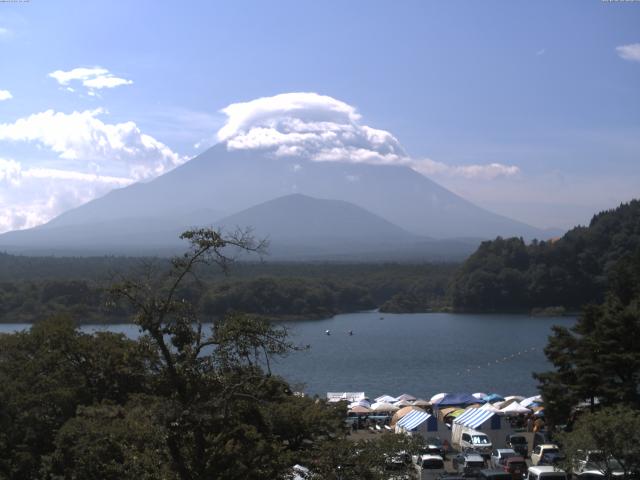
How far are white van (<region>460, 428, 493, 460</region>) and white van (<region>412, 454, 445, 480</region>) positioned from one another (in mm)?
3440

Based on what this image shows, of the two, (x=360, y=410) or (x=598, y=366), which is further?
(x=360, y=410)

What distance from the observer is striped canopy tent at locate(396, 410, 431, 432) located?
54.2 feet

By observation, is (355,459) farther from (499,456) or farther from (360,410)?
(360,410)

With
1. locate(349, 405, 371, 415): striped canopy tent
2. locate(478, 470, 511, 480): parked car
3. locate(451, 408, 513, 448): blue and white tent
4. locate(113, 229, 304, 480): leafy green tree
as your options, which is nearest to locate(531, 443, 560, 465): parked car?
locate(478, 470, 511, 480): parked car

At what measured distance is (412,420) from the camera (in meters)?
17.0

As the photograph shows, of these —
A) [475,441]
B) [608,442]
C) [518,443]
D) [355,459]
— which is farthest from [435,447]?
[355,459]

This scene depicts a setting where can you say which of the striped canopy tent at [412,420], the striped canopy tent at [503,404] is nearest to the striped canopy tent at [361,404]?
the striped canopy tent at [503,404]

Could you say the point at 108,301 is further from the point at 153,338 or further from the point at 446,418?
the point at 446,418

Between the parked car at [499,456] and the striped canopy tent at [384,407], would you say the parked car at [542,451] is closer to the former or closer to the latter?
the parked car at [499,456]

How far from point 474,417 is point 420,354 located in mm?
21712

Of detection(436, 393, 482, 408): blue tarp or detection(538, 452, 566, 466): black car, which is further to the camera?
detection(436, 393, 482, 408): blue tarp

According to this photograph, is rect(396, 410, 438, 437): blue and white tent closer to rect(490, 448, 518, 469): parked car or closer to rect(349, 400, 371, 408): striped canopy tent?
rect(490, 448, 518, 469): parked car

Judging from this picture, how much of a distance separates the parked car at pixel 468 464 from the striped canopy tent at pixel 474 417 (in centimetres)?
270

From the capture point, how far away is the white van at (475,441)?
1548 centimetres
